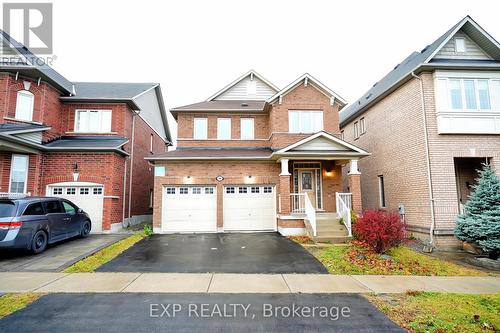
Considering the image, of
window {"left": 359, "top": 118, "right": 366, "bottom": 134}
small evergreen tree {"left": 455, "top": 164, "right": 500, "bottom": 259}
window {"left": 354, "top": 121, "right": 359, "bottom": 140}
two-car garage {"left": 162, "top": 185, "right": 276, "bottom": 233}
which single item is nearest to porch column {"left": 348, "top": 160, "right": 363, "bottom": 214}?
small evergreen tree {"left": 455, "top": 164, "right": 500, "bottom": 259}

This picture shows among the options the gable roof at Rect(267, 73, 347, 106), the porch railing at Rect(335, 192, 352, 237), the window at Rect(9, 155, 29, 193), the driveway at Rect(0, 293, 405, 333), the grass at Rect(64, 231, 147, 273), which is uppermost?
the gable roof at Rect(267, 73, 347, 106)

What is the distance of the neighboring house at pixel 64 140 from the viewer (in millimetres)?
12758

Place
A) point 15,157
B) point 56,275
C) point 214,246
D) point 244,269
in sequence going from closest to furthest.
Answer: point 56,275 → point 244,269 → point 214,246 → point 15,157

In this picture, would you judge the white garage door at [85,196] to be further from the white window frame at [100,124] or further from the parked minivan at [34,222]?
the white window frame at [100,124]

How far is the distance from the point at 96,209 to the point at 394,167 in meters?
15.6

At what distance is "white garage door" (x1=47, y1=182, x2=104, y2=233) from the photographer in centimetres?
1353

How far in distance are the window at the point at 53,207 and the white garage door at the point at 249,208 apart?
7.18m

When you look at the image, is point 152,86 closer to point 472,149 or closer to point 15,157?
point 15,157

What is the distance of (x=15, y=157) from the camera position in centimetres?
1274

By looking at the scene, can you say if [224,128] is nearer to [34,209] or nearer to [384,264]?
[34,209]

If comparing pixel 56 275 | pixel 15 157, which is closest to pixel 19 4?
pixel 15 157

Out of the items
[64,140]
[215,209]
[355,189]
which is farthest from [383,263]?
[64,140]

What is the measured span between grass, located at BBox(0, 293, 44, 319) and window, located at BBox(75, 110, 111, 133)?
11.4 m

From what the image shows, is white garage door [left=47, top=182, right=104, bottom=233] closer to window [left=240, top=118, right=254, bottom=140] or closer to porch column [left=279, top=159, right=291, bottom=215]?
window [left=240, top=118, right=254, bottom=140]
